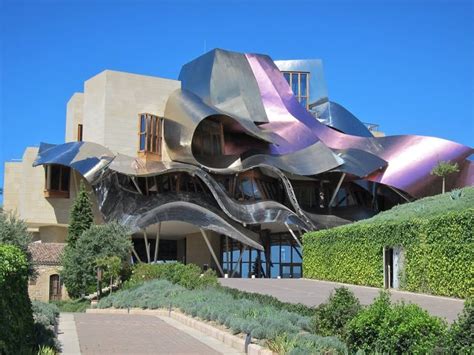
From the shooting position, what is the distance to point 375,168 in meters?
46.0

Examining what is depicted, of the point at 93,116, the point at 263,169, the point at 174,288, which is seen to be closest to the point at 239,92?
the point at 263,169

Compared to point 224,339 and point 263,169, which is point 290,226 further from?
point 224,339

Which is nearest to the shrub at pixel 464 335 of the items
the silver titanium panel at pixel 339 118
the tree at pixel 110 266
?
the tree at pixel 110 266

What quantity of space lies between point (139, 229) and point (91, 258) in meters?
8.05

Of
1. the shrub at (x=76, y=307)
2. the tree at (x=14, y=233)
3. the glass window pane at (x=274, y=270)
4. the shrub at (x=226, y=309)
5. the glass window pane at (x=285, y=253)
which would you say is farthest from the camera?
the glass window pane at (x=285, y=253)

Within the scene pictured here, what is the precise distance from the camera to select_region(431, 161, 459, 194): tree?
4418 centimetres

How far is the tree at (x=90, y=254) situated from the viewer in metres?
33.1

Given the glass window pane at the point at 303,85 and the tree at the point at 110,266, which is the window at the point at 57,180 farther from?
the glass window pane at the point at 303,85

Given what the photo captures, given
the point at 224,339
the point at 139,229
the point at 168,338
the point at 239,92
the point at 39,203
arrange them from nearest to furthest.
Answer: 1. the point at 224,339
2. the point at 168,338
3. the point at 139,229
4. the point at 39,203
5. the point at 239,92

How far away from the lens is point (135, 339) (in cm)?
1320

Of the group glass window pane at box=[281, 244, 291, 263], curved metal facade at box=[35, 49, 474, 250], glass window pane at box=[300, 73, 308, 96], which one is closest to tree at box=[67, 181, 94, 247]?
curved metal facade at box=[35, 49, 474, 250]

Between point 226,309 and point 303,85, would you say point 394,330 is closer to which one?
point 226,309

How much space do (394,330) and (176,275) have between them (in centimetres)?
1961

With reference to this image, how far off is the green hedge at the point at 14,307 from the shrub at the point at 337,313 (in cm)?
453
